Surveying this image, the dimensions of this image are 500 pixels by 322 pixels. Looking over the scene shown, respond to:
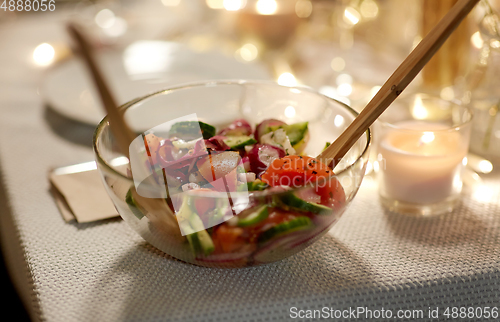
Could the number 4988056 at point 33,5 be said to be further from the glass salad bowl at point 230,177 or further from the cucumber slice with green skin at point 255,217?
the cucumber slice with green skin at point 255,217

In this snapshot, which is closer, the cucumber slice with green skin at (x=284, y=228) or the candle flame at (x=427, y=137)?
the cucumber slice with green skin at (x=284, y=228)

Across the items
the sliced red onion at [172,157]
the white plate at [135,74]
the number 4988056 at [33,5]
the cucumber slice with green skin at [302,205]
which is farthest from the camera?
the number 4988056 at [33,5]

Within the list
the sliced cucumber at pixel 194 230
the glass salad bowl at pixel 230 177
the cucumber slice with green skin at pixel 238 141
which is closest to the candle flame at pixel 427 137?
the glass salad bowl at pixel 230 177

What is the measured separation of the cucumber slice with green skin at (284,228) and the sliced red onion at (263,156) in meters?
0.10

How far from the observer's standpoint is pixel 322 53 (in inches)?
45.0

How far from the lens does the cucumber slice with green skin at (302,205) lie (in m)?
0.36

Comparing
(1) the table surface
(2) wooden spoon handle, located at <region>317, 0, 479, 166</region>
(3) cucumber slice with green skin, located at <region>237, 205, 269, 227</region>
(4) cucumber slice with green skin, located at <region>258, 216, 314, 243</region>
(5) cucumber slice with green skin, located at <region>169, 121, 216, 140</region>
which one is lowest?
(1) the table surface

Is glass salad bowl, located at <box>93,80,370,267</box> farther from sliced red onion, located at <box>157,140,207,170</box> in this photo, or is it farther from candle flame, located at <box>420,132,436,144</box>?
candle flame, located at <box>420,132,436,144</box>

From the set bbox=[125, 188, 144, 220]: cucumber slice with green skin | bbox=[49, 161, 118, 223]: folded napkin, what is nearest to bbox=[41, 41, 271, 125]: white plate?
bbox=[49, 161, 118, 223]: folded napkin

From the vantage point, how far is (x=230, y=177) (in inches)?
16.7

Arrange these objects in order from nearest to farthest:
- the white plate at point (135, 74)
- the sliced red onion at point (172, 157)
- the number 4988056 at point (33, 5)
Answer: the sliced red onion at point (172, 157) < the white plate at point (135, 74) < the number 4988056 at point (33, 5)

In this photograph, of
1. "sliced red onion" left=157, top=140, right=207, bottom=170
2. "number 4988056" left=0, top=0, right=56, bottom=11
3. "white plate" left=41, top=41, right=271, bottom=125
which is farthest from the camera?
"number 4988056" left=0, top=0, right=56, bottom=11

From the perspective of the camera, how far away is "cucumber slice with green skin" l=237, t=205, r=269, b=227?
1.19 ft

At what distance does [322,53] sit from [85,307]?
914mm
